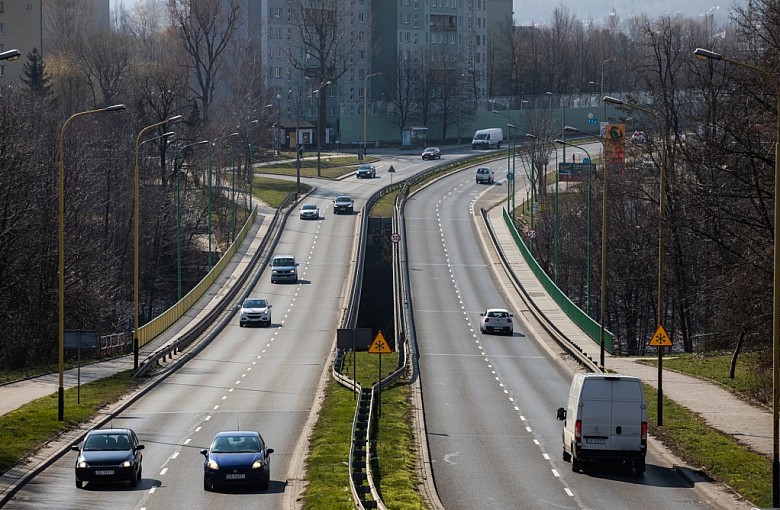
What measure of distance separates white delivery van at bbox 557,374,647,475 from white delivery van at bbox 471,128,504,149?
129m

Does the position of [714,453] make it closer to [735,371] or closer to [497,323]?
[735,371]

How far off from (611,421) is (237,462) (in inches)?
343

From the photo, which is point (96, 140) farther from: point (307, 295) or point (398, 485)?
point (398, 485)

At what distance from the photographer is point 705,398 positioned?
41.8m

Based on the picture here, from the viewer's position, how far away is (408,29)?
177500 mm

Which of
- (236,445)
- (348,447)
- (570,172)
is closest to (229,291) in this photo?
(348,447)

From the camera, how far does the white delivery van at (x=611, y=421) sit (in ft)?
96.7

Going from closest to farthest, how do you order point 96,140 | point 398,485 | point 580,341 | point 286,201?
1. point 398,485
2. point 580,341
3. point 96,140
4. point 286,201

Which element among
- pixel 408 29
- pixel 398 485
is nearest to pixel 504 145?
pixel 408 29

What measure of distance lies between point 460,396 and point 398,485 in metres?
17.3

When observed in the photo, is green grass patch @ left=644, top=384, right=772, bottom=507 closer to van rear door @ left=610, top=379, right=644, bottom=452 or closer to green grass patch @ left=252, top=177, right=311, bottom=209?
van rear door @ left=610, top=379, right=644, bottom=452

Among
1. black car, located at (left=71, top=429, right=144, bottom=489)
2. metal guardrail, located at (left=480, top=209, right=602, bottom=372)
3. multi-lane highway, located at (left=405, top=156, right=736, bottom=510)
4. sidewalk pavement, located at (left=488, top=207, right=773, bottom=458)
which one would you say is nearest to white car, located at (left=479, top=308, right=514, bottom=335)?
multi-lane highway, located at (left=405, top=156, right=736, bottom=510)

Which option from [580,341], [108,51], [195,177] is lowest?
[580,341]

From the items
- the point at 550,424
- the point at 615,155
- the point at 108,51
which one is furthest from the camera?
the point at 108,51
